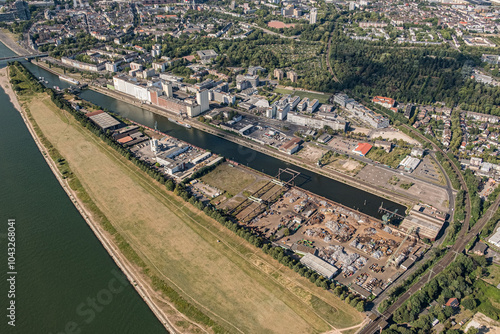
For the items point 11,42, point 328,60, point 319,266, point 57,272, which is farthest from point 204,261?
point 11,42

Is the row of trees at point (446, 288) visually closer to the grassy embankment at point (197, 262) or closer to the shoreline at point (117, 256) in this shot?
the grassy embankment at point (197, 262)

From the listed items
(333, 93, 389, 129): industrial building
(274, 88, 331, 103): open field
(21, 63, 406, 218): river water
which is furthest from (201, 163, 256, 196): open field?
(274, 88, 331, 103): open field

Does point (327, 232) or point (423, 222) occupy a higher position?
point (423, 222)

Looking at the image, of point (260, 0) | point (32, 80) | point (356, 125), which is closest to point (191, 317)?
point (356, 125)

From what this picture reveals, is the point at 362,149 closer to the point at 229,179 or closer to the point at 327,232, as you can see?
the point at 327,232

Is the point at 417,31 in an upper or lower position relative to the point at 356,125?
upper

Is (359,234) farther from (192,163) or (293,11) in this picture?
(293,11)

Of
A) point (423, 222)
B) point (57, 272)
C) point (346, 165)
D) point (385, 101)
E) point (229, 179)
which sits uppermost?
point (385, 101)
